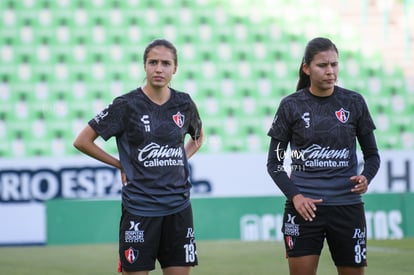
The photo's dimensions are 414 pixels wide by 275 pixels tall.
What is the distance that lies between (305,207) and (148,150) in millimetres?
817

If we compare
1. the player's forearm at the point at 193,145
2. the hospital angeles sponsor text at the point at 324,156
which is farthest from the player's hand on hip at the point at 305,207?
the player's forearm at the point at 193,145

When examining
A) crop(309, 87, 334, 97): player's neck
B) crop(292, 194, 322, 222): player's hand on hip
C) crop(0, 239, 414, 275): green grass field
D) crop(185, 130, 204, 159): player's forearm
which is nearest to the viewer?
crop(292, 194, 322, 222): player's hand on hip

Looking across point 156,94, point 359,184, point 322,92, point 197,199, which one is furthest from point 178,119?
point 197,199

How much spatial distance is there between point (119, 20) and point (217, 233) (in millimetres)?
3938

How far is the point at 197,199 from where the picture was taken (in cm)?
1134

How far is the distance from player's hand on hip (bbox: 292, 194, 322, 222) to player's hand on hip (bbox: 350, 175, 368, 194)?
22 cm

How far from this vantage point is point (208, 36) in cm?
1362

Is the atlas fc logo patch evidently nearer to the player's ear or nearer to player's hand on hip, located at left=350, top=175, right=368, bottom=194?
player's hand on hip, located at left=350, top=175, right=368, bottom=194

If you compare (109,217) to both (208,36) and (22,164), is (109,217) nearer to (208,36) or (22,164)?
(22,164)

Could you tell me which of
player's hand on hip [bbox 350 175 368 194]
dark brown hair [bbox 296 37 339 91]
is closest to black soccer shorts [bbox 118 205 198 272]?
player's hand on hip [bbox 350 175 368 194]

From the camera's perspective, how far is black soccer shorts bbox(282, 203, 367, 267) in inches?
169

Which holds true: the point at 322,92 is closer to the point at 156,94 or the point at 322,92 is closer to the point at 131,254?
the point at 156,94

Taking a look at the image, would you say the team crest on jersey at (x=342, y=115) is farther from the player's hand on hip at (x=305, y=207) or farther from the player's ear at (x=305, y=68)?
the player's hand on hip at (x=305, y=207)

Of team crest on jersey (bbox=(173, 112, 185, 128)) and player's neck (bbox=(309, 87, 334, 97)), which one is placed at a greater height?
player's neck (bbox=(309, 87, 334, 97))
